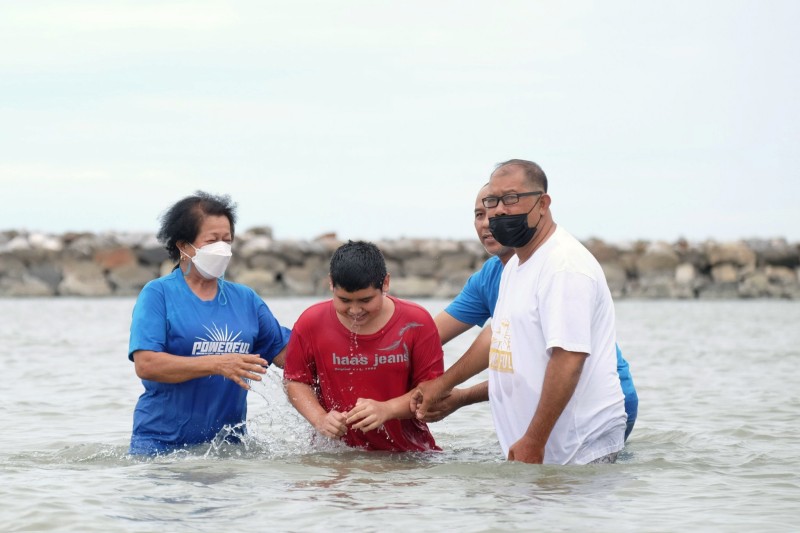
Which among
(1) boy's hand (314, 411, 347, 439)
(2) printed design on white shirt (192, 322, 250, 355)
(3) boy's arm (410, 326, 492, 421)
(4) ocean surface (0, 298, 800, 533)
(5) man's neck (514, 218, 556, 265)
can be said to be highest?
(5) man's neck (514, 218, 556, 265)

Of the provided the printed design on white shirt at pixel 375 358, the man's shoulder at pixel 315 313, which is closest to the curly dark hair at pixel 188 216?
the man's shoulder at pixel 315 313

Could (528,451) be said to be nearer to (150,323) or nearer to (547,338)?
(547,338)

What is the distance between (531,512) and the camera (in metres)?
5.36

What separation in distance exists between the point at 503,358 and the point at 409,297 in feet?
74.8

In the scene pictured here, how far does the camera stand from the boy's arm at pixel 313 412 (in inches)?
237

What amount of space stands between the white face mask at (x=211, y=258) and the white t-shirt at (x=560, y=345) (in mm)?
1518

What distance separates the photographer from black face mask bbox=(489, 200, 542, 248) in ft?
18.4

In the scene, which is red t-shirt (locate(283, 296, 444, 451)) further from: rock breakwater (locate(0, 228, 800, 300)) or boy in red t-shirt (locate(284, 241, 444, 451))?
rock breakwater (locate(0, 228, 800, 300))

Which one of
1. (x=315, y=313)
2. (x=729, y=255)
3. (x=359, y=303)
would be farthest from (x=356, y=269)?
(x=729, y=255)

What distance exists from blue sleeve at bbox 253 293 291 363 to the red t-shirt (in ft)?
0.91

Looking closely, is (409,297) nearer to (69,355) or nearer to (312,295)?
(312,295)

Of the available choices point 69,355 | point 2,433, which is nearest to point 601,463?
point 2,433

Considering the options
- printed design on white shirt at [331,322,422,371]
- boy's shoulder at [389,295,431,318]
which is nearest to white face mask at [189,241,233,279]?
printed design on white shirt at [331,322,422,371]

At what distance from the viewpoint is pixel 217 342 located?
6.26m
